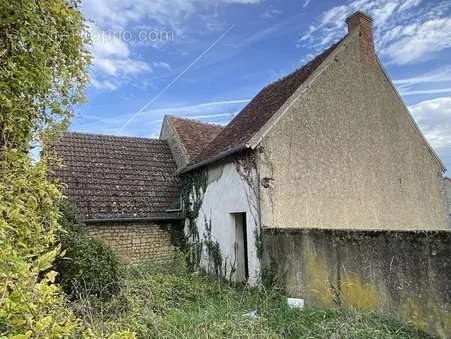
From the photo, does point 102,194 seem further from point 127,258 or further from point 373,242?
point 373,242

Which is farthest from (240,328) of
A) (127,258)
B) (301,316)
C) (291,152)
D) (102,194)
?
(102,194)

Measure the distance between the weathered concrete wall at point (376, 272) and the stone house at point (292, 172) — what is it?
1574 millimetres

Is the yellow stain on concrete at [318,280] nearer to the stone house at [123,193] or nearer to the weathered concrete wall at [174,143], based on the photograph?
the stone house at [123,193]

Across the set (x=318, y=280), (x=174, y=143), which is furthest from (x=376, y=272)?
(x=174, y=143)

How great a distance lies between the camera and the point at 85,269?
7348mm

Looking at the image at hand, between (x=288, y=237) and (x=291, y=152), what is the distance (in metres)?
2.69

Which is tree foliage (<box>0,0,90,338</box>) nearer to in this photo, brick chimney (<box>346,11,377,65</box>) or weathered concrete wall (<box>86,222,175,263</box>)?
weathered concrete wall (<box>86,222,175,263</box>)

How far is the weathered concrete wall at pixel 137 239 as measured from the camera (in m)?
11.5

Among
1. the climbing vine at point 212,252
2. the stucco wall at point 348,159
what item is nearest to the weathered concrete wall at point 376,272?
the stucco wall at point 348,159

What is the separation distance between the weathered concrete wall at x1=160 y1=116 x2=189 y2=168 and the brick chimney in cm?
784

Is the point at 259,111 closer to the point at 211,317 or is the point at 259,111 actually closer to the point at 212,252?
the point at 212,252

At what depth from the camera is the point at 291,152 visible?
9.58 m

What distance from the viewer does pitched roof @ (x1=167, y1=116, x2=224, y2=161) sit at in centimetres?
1496

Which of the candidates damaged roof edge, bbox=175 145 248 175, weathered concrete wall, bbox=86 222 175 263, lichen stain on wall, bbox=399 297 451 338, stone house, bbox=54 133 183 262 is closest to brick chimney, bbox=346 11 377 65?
damaged roof edge, bbox=175 145 248 175
